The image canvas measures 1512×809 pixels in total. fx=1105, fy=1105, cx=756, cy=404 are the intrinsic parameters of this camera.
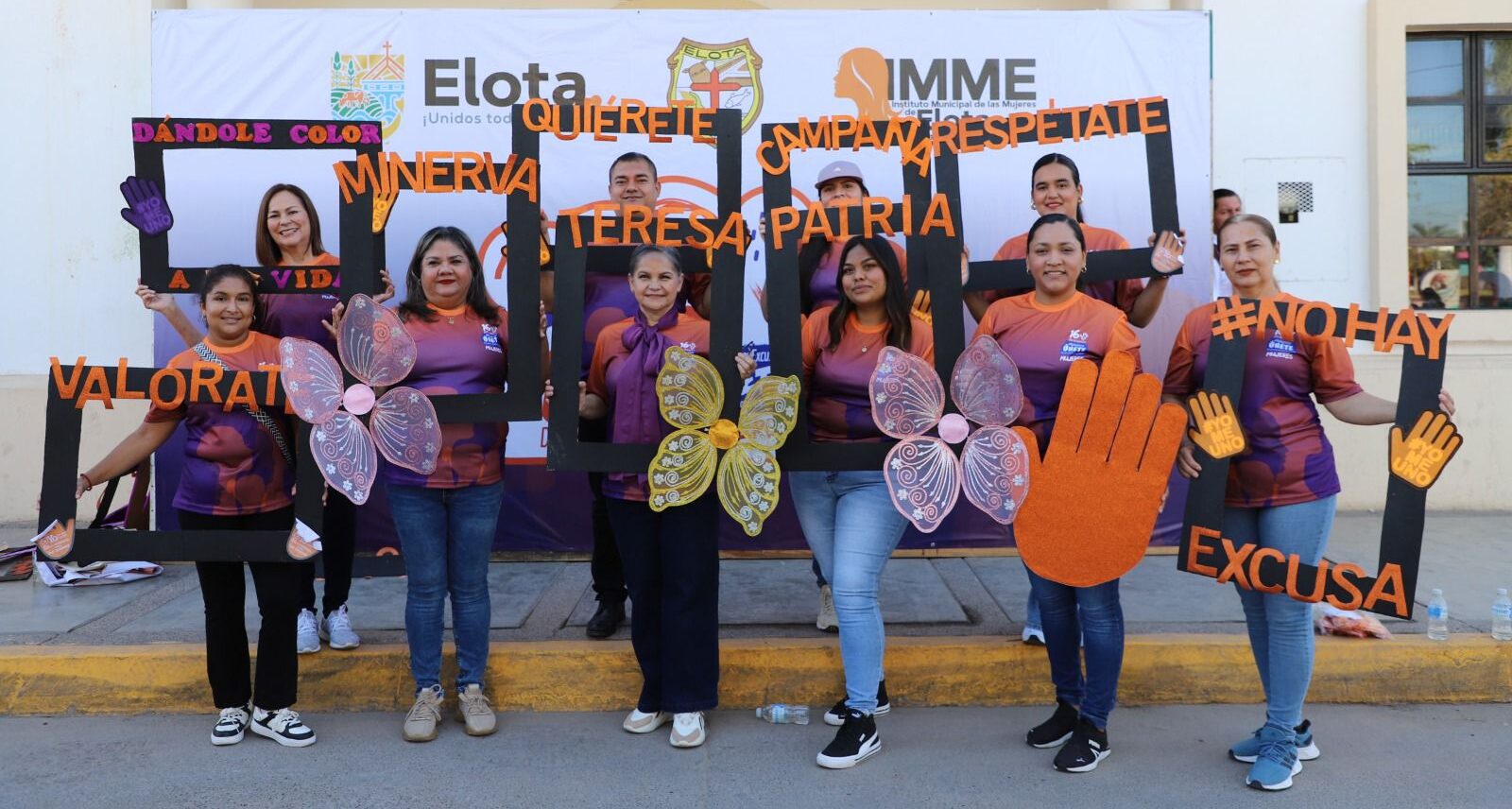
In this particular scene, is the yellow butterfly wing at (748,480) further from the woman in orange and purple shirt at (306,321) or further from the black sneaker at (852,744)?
the woman in orange and purple shirt at (306,321)

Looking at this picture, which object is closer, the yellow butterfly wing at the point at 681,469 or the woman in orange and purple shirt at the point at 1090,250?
the yellow butterfly wing at the point at 681,469

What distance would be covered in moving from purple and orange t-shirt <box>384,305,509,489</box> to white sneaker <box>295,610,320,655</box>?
1.02 metres

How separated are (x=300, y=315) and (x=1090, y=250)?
3494 millimetres

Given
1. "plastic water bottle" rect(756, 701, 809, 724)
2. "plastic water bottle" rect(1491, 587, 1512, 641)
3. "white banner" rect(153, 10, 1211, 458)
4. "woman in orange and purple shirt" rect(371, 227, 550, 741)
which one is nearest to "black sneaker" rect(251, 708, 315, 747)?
"woman in orange and purple shirt" rect(371, 227, 550, 741)

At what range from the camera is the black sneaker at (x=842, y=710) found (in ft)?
13.6

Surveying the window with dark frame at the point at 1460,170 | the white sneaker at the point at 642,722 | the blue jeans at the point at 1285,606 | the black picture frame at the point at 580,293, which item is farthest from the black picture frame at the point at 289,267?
the window with dark frame at the point at 1460,170

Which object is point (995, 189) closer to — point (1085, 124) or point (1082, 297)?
point (1085, 124)

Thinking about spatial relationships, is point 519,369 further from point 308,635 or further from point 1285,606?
point 1285,606

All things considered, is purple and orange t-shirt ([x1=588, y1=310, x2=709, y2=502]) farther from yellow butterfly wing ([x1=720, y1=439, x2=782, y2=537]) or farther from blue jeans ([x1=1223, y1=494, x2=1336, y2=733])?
blue jeans ([x1=1223, y1=494, x2=1336, y2=733])

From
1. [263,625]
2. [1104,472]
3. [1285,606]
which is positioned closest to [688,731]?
[263,625]

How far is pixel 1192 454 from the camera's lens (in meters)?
3.63

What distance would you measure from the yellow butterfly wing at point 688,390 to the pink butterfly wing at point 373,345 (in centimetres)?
91

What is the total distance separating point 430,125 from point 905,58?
264cm

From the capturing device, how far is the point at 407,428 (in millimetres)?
3861
